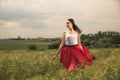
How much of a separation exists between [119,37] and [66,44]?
5252cm

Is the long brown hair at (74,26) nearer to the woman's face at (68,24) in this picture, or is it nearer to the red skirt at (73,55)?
the woman's face at (68,24)

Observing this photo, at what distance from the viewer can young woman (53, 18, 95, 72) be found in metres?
9.59

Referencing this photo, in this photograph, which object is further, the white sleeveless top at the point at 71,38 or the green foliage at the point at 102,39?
the green foliage at the point at 102,39

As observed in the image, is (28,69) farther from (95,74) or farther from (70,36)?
(95,74)

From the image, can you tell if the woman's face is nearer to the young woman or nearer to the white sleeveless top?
the young woman

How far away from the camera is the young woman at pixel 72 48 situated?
377 inches

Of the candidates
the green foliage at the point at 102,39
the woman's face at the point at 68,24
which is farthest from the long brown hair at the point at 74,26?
the green foliage at the point at 102,39

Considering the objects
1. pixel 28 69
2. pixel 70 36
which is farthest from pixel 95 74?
pixel 28 69

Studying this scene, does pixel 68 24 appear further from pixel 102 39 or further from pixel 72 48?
pixel 102 39

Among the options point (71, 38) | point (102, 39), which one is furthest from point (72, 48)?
point (102, 39)

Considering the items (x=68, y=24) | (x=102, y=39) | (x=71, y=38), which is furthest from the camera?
(x=102, y=39)

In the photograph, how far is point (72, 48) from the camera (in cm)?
979

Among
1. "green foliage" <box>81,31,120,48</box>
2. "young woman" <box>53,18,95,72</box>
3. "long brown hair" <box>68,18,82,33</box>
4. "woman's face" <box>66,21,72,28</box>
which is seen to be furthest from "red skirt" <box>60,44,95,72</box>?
"green foliage" <box>81,31,120,48</box>

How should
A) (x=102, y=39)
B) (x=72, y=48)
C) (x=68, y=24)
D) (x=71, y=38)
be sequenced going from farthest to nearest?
(x=102, y=39), (x=72, y=48), (x=68, y=24), (x=71, y=38)
